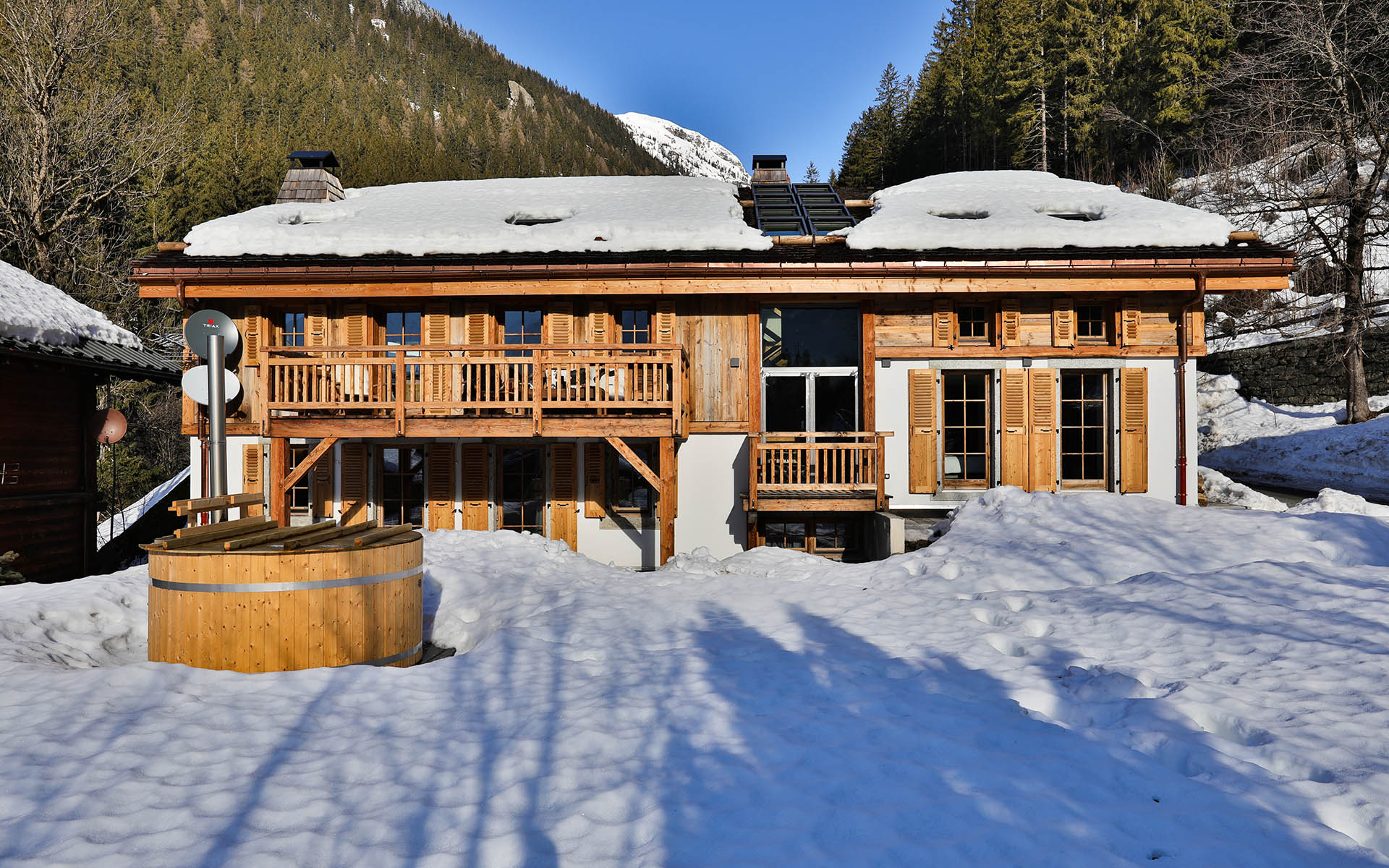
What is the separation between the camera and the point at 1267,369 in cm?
2133

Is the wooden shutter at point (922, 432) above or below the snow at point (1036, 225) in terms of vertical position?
below

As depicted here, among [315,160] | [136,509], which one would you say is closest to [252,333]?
[315,160]

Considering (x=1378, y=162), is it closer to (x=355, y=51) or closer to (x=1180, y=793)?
(x=1180, y=793)

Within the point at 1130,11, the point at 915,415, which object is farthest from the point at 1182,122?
the point at 915,415

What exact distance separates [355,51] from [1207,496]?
300 ft

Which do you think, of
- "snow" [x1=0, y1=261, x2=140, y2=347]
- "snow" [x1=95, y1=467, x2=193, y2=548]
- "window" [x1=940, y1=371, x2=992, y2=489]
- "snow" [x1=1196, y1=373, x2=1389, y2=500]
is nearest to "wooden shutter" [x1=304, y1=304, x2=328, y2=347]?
"snow" [x1=0, y1=261, x2=140, y2=347]

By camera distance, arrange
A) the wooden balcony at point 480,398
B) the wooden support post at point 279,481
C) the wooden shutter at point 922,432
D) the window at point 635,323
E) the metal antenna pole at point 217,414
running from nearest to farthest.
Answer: the metal antenna pole at point 217,414 < the wooden balcony at point 480,398 < the wooden support post at point 279,481 < the wooden shutter at point 922,432 < the window at point 635,323

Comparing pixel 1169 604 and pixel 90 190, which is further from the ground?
pixel 90 190

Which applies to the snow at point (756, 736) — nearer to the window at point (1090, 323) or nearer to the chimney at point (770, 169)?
the window at point (1090, 323)

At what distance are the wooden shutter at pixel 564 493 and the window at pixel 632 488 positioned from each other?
60 cm

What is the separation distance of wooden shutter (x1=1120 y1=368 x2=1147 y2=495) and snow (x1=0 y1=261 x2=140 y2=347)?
16.1 metres

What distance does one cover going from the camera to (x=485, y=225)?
35.9 feet

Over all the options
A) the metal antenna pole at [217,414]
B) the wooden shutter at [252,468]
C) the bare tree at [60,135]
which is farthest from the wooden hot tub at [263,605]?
the bare tree at [60,135]

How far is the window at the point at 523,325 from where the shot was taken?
10594 millimetres
